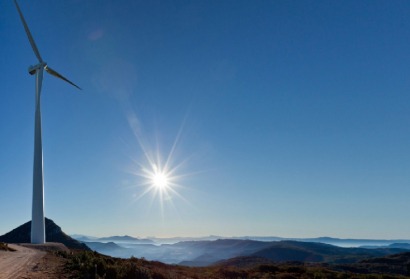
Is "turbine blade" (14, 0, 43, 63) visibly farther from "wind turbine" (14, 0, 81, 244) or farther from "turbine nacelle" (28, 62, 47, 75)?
"turbine nacelle" (28, 62, 47, 75)

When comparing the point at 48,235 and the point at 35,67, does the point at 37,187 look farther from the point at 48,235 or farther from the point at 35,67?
the point at 48,235

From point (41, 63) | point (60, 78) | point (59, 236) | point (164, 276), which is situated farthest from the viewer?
point (59, 236)

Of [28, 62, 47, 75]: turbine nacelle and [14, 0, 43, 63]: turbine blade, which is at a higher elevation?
[14, 0, 43, 63]: turbine blade

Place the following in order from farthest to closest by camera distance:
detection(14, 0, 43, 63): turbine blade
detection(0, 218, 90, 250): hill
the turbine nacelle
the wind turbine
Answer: detection(0, 218, 90, 250): hill → the turbine nacelle → detection(14, 0, 43, 63): turbine blade → the wind turbine

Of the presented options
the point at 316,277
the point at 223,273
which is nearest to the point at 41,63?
the point at 223,273

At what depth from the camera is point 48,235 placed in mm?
110188

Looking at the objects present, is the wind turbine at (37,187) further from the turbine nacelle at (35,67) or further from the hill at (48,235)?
the hill at (48,235)

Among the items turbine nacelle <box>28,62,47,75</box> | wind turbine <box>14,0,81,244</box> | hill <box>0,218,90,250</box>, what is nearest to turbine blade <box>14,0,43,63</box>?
wind turbine <box>14,0,81,244</box>

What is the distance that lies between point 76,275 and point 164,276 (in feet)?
21.4

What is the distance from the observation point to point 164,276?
75.5 feet

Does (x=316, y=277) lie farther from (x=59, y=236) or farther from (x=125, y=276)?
(x=59, y=236)

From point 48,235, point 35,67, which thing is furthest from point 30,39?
point 48,235

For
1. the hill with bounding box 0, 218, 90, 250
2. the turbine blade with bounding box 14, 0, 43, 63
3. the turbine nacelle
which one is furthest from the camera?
the hill with bounding box 0, 218, 90, 250

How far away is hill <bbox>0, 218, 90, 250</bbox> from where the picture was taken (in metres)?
106
